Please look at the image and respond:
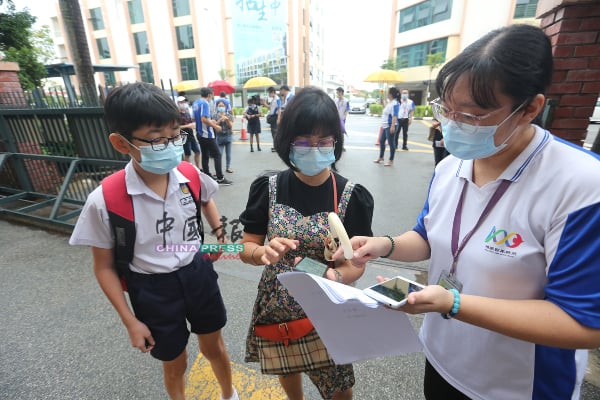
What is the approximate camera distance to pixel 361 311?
0.96 meters

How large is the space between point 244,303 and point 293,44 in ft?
133

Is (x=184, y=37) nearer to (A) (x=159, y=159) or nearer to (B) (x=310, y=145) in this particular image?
(A) (x=159, y=159)

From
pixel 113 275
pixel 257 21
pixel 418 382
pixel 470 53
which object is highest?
pixel 257 21

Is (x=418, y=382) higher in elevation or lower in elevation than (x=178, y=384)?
lower

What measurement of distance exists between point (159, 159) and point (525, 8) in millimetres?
33471

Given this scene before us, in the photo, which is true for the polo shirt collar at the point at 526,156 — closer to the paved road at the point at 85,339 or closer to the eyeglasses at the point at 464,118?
the eyeglasses at the point at 464,118

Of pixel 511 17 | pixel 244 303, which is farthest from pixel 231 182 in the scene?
pixel 511 17

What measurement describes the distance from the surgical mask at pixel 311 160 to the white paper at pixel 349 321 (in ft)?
1.68

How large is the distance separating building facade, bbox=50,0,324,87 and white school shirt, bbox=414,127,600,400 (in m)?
39.1

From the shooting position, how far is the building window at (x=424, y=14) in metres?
27.6

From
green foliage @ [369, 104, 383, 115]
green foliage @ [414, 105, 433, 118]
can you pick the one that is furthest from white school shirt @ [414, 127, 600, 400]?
green foliage @ [369, 104, 383, 115]

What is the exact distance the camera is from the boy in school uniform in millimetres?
1311

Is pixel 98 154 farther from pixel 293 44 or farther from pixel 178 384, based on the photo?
pixel 293 44

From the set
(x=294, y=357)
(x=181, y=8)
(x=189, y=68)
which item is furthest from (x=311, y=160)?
(x=181, y=8)
